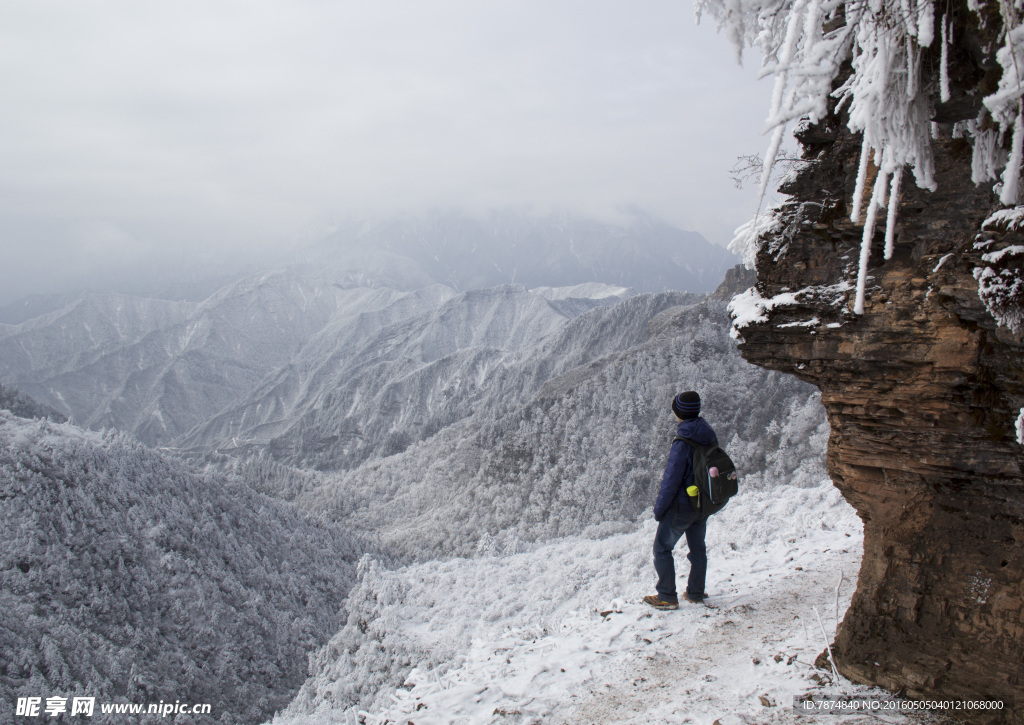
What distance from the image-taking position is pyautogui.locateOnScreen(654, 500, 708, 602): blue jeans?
5543 millimetres

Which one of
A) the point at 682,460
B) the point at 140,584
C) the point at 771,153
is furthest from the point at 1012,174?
the point at 140,584

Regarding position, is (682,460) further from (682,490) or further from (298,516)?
(298,516)

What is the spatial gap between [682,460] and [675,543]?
0.90 meters

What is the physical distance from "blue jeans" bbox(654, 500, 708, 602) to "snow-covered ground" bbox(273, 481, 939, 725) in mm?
249

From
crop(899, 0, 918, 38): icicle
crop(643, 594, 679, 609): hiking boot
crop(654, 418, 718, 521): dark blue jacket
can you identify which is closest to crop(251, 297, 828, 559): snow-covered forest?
crop(643, 594, 679, 609): hiking boot

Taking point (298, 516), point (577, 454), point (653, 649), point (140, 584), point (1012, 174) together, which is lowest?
point (298, 516)

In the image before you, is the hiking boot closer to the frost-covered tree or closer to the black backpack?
the black backpack

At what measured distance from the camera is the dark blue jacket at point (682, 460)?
A: 5.42 meters

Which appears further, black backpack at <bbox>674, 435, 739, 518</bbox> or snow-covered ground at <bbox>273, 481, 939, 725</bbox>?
black backpack at <bbox>674, 435, 739, 518</bbox>

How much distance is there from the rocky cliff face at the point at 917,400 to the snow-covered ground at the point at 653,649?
514mm

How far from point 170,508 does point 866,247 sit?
22766 mm

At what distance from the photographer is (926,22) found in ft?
8.50

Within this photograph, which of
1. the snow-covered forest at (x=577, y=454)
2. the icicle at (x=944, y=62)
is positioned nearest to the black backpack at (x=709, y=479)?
the icicle at (x=944, y=62)

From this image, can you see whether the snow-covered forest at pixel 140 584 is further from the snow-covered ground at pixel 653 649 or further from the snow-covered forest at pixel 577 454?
the snow-covered forest at pixel 577 454
